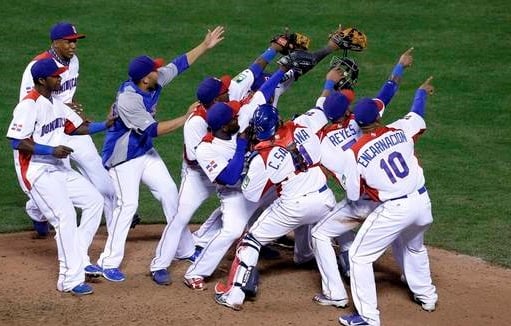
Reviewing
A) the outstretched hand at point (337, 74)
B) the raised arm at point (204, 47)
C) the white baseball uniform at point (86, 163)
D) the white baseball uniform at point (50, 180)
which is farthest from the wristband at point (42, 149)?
the outstretched hand at point (337, 74)

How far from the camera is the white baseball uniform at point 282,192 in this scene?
9828 millimetres

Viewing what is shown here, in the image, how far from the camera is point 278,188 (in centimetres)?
1002

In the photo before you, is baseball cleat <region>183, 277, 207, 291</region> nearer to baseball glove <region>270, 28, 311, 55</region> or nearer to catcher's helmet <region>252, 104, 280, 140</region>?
catcher's helmet <region>252, 104, 280, 140</region>

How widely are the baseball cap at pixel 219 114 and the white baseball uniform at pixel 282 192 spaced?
0.38 meters

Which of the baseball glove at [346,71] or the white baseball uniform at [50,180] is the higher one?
the baseball glove at [346,71]

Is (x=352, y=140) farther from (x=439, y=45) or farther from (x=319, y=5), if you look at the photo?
(x=319, y=5)

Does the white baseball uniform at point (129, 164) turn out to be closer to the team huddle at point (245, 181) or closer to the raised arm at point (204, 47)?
the team huddle at point (245, 181)

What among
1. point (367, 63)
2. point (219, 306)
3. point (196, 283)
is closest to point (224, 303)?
point (219, 306)

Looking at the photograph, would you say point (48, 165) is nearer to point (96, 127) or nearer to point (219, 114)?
point (96, 127)

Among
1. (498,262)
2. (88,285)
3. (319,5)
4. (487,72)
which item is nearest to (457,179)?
(498,262)

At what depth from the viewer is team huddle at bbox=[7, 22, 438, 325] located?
959 cm

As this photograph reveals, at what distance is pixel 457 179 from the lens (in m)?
13.4

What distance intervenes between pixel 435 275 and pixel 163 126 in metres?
2.91

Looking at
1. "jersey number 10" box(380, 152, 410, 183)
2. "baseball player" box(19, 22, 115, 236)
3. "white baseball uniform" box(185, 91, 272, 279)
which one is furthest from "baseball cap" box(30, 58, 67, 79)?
"jersey number 10" box(380, 152, 410, 183)
